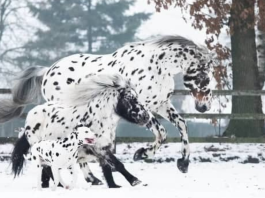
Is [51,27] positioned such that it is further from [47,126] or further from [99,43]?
[47,126]

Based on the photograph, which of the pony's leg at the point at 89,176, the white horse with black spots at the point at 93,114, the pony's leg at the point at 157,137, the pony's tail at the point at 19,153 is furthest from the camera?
the pony's leg at the point at 157,137

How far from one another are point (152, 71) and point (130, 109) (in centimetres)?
148

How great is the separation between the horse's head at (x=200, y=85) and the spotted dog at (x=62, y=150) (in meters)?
2.56

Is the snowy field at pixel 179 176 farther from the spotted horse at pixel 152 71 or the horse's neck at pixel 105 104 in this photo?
the horse's neck at pixel 105 104

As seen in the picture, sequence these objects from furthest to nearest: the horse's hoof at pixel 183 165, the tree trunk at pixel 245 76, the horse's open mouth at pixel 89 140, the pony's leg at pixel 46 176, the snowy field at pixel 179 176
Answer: the tree trunk at pixel 245 76
the horse's hoof at pixel 183 165
the pony's leg at pixel 46 176
the horse's open mouth at pixel 89 140
the snowy field at pixel 179 176

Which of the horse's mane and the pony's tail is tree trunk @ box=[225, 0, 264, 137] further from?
the pony's tail

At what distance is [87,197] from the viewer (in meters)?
7.55

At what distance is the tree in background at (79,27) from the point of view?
1821 inches

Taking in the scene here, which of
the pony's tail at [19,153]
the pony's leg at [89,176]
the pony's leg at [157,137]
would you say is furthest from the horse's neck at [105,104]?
the pony's leg at [157,137]

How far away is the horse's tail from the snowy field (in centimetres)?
92

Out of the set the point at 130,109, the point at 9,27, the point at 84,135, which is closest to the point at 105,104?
the point at 130,109

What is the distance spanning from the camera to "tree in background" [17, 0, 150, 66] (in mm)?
46250

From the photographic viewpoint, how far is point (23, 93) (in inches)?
437

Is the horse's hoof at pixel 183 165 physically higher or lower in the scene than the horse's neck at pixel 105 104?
lower
